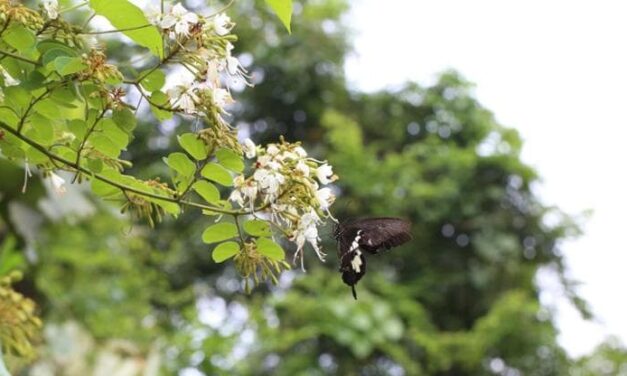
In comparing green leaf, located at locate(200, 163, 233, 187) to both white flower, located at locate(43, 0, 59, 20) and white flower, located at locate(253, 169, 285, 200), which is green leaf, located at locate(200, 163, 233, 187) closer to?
white flower, located at locate(253, 169, 285, 200)

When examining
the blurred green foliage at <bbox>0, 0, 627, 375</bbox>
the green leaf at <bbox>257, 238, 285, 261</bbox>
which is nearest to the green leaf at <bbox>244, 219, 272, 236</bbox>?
the green leaf at <bbox>257, 238, 285, 261</bbox>

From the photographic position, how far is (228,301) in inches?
169

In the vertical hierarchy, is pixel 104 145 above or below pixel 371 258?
below

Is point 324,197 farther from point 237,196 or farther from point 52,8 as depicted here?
point 52,8

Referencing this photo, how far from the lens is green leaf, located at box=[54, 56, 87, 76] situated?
1.91 feet

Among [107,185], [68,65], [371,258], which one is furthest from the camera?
[371,258]

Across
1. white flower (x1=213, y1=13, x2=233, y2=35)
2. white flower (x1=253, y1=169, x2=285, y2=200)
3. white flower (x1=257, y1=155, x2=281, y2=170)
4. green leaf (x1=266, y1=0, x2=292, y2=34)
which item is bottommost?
white flower (x1=253, y1=169, x2=285, y2=200)

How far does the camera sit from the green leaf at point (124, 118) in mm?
639

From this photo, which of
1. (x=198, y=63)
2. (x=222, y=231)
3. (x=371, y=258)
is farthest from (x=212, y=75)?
(x=371, y=258)

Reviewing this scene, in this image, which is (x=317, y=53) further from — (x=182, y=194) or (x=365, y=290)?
(x=182, y=194)

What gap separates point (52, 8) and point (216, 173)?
6.2 inches

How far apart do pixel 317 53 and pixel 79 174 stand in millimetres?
4046

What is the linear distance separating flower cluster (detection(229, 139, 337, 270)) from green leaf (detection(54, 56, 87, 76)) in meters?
0.12

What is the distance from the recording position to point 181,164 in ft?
2.11
